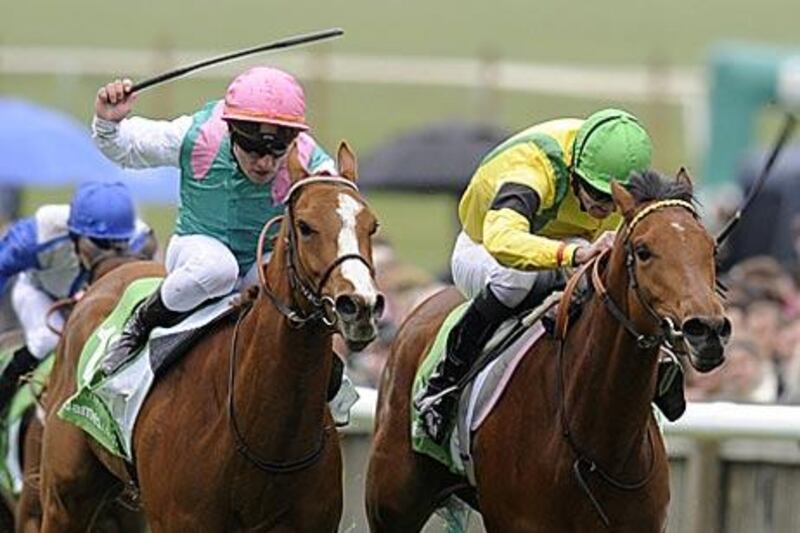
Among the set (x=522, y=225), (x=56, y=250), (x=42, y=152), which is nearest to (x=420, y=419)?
(x=522, y=225)

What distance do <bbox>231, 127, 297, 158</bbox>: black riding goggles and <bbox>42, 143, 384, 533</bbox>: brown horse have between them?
310mm

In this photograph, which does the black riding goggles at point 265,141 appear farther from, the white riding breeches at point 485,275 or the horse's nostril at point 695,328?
the horse's nostril at point 695,328

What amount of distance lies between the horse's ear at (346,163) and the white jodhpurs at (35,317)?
10.1 ft

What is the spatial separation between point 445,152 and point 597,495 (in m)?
12.7

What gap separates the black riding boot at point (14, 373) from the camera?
1084 centimetres

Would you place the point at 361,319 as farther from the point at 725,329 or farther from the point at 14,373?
the point at 14,373

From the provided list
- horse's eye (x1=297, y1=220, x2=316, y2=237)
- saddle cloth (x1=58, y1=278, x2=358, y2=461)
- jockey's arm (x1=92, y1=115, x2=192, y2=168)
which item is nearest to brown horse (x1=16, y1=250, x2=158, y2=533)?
saddle cloth (x1=58, y1=278, x2=358, y2=461)

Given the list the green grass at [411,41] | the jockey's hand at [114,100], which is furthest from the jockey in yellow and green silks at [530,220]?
the green grass at [411,41]

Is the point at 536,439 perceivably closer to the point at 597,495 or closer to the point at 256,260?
the point at 597,495

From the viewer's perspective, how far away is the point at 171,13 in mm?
46188

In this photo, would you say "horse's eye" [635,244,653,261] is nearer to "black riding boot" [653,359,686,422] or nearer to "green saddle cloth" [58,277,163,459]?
"black riding boot" [653,359,686,422]

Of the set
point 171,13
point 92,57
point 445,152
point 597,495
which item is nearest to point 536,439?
point 597,495

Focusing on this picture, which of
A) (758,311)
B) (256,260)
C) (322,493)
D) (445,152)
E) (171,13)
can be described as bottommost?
(171,13)

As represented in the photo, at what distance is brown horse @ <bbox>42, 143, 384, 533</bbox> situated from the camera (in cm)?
753
